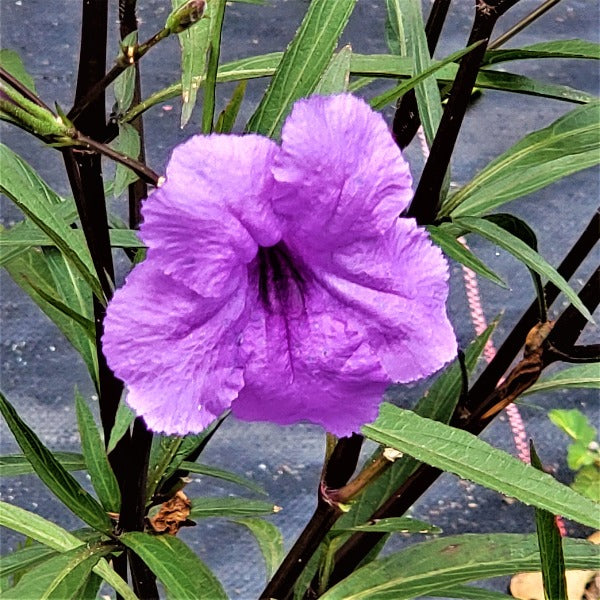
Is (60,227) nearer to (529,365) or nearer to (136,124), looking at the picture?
(136,124)

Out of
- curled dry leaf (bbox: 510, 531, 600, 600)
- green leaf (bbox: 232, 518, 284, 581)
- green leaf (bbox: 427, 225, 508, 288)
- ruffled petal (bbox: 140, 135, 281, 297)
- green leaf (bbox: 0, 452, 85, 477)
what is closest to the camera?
ruffled petal (bbox: 140, 135, 281, 297)

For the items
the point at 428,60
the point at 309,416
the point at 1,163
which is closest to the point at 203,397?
the point at 309,416

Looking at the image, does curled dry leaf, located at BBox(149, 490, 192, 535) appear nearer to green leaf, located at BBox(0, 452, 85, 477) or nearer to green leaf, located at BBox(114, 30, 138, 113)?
green leaf, located at BBox(0, 452, 85, 477)

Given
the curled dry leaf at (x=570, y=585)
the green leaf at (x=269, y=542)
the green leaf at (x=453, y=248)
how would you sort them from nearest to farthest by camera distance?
the green leaf at (x=453, y=248)
the green leaf at (x=269, y=542)
the curled dry leaf at (x=570, y=585)

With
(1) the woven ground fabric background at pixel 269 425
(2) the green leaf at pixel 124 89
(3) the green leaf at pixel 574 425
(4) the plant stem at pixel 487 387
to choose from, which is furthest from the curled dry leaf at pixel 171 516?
(3) the green leaf at pixel 574 425

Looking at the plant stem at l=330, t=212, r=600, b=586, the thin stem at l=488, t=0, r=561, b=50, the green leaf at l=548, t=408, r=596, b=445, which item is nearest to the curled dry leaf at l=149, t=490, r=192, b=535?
the plant stem at l=330, t=212, r=600, b=586

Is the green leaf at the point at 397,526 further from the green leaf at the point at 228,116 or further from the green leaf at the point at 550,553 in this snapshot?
the green leaf at the point at 228,116
